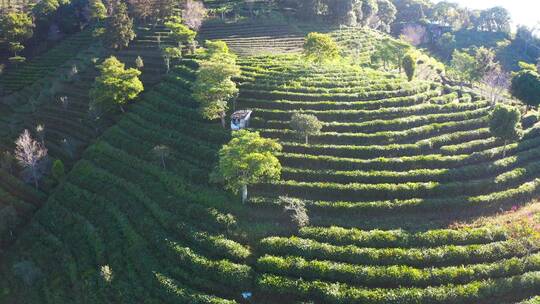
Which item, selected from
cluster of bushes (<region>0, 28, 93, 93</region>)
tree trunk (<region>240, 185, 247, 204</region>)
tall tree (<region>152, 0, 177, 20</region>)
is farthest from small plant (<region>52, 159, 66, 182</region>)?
tall tree (<region>152, 0, 177, 20</region>)

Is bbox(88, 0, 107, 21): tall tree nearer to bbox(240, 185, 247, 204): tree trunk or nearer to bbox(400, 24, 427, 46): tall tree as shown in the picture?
bbox(400, 24, 427, 46): tall tree

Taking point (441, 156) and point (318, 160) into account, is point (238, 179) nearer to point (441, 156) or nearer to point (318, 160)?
point (318, 160)

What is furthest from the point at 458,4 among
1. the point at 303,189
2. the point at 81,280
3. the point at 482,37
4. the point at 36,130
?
the point at 81,280

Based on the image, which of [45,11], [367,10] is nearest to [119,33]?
[45,11]

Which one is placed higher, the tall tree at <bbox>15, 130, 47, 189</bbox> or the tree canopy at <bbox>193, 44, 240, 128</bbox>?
the tree canopy at <bbox>193, 44, 240, 128</bbox>

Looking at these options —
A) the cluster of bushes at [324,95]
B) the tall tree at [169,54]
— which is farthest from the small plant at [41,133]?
the cluster of bushes at [324,95]

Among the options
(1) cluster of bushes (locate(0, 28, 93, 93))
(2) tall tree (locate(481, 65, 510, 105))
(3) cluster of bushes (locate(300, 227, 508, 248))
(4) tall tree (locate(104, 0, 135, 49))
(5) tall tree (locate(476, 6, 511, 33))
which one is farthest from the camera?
(5) tall tree (locate(476, 6, 511, 33))

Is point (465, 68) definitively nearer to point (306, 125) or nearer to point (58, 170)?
point (306, 125)

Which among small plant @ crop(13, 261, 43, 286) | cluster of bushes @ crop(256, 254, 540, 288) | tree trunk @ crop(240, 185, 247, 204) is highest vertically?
tree trunk @ crop(240, 185, 247, 204)
